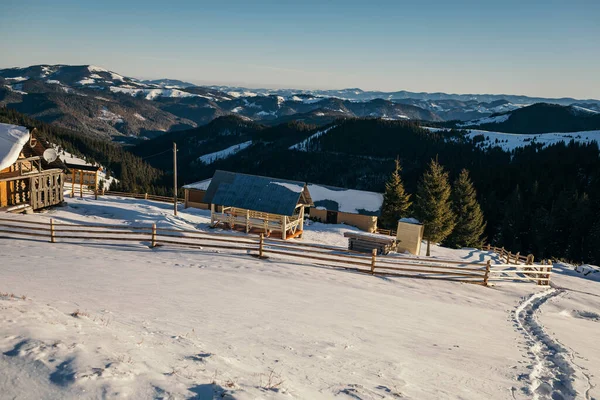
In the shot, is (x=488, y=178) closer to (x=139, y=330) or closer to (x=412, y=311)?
(x=412, y=311)

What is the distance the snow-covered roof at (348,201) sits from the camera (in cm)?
4938

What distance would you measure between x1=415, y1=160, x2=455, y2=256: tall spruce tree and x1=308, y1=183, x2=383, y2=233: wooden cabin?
11.6m

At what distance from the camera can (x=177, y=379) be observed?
666 cm

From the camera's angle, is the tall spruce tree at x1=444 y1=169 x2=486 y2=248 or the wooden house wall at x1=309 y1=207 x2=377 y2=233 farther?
the wooden house wall at x1=309 y1=207 x2=377 y2=233

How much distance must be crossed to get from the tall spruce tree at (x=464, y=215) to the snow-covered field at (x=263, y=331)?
90.1 feet

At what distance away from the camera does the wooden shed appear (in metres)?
28.9

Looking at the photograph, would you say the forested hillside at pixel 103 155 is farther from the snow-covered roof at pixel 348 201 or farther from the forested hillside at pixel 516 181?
the snow-covered roof at pixel 348 201

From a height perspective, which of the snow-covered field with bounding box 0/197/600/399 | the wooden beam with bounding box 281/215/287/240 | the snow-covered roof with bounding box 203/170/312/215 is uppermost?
the snow-covered roof with bounding box 203/170/312/215

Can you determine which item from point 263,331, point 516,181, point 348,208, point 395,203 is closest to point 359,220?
point 348,208

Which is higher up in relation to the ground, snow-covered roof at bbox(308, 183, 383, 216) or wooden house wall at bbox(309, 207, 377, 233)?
snow-covered roof at bbox(308, 183, 383, 216)

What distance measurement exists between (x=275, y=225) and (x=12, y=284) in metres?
21.4

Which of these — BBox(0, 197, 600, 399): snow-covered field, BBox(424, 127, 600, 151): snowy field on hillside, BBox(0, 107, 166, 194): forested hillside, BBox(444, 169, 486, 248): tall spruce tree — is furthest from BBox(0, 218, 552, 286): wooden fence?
BBox(424, 127, 600, 151): snowy field on hillside

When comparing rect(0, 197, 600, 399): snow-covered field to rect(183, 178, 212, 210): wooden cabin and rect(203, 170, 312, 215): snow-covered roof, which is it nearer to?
rect(203, 170, 312, 215): snow-covered roof

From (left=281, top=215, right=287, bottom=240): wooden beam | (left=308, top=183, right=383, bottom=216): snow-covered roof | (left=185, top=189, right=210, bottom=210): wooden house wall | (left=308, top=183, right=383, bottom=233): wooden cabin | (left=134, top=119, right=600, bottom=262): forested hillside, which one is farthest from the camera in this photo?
(left=134, top=119, right=600, bottom=262): forested hillside
